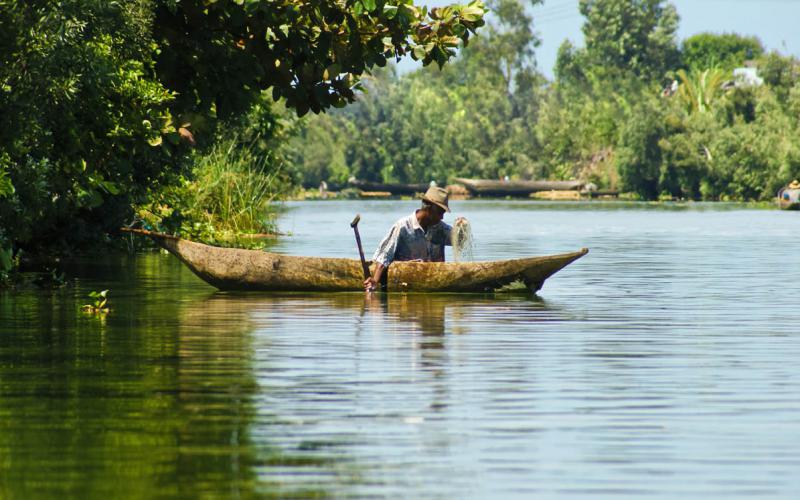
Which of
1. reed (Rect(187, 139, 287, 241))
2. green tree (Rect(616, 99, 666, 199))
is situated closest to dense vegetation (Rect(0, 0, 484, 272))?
reed (Rect(187, 139, 287, 241))

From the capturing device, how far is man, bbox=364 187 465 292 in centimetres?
1948

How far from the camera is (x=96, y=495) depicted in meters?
7.69

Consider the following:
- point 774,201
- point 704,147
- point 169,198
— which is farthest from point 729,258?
point 704,147

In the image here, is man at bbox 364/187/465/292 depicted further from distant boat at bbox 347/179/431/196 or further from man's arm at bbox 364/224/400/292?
distant boat at bbox 347/179/431/196

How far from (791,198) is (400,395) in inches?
2473

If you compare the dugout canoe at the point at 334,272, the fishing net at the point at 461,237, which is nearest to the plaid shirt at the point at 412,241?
the dugout canoe at the point at 334,272

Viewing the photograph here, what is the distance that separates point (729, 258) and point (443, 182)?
76533mm

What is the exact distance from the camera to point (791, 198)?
71125 mm

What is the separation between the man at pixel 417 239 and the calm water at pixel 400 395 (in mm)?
582

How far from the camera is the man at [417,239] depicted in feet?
63.9

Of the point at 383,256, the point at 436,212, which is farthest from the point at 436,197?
the point at 383,256

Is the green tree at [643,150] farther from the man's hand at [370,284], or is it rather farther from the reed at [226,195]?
the man's hand at [370,284]

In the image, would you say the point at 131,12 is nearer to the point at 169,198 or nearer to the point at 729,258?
the point at 169,198

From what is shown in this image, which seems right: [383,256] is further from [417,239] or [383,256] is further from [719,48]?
[719,48]
